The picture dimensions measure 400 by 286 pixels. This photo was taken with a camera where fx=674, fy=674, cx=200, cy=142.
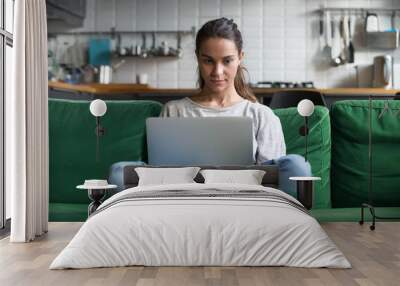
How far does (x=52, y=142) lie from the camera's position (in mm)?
4777

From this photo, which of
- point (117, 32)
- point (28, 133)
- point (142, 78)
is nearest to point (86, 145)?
point (28, 133)

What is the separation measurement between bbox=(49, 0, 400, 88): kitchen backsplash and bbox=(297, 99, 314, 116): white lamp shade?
502cm

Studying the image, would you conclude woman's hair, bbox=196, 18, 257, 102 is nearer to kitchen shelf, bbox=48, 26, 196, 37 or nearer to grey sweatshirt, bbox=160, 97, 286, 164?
grey sweatshirt, bbox=160, 97, 286, 164

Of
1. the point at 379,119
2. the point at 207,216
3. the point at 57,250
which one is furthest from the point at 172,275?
the point at 379,119

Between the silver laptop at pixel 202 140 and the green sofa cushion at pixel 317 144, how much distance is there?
1.61ft

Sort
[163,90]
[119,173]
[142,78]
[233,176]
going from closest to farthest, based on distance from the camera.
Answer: [233,176] → [119,173] → [163,90] → [142,78]

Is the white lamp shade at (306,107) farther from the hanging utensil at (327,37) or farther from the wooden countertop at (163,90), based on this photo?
the hanging utensil at (327,37)

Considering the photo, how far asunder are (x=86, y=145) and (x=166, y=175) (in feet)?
2.99

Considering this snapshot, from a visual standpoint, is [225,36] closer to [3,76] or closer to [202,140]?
[202,140]

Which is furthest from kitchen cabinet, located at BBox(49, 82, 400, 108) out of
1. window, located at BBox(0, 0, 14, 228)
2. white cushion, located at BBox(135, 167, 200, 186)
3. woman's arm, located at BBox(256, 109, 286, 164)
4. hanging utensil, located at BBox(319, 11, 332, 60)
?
white cushion, located at BBox(135, 167, 200, 186)

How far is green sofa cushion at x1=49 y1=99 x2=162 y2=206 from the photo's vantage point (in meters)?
4.75

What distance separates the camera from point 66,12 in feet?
28.5

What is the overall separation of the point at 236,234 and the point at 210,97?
1846 mm

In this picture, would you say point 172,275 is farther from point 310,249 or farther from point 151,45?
point 151,45
